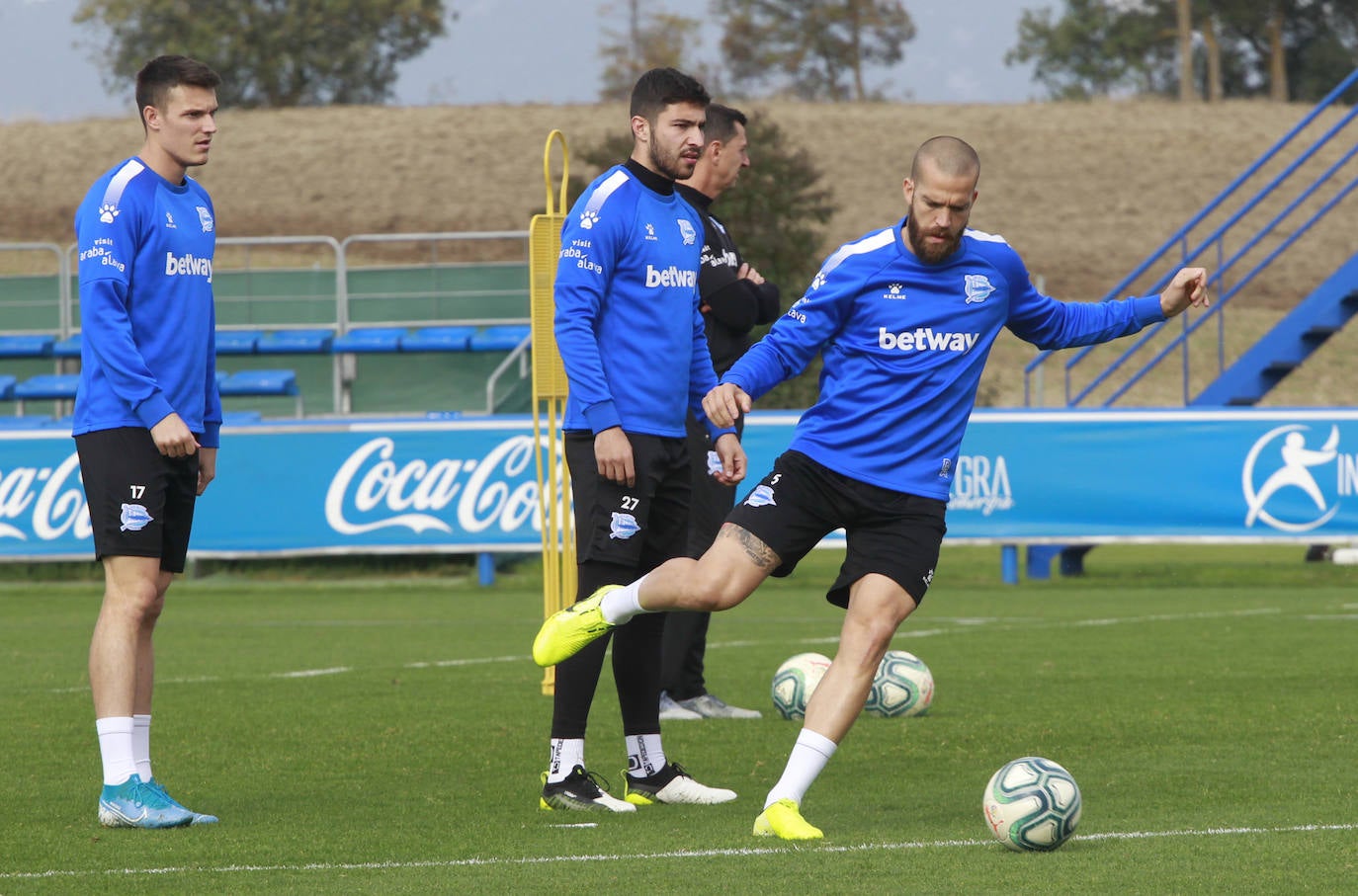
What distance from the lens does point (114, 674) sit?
235 inches

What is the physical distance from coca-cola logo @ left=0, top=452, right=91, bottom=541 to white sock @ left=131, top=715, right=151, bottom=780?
11394mm

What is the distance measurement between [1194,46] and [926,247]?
214 feet

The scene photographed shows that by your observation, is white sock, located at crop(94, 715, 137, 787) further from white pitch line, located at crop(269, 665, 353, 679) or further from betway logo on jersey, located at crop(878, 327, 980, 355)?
white pitch line, located at crop(269, 665, 353, 679)

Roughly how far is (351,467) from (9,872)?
1183 cm

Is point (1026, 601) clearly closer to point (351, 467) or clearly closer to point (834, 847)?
point (351, 467)

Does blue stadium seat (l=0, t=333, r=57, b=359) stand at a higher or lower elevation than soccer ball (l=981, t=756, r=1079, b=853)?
higher

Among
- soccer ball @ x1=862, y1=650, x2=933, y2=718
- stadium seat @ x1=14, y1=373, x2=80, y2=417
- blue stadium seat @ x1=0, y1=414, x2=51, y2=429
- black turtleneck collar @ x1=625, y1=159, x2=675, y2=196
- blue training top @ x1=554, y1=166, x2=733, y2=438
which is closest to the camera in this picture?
blue training top @ x1=554, y1=166, x2=733, y2=438

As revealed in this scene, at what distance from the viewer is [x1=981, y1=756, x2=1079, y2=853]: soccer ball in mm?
5289

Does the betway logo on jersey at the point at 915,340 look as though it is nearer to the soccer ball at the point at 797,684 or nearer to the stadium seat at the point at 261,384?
the soccer ball at the point at 797,684

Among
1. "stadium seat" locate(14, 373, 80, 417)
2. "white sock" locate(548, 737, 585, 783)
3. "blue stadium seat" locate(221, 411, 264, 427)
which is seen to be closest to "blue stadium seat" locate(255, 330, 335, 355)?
"stadium seat" locate(14, 373, 80, 417)

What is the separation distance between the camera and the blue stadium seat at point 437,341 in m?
22.9

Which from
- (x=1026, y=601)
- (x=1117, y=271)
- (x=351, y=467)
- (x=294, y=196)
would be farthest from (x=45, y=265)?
(x=1026, y=601)

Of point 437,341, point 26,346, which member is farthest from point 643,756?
point 26,346

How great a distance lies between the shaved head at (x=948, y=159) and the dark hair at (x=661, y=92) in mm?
925
